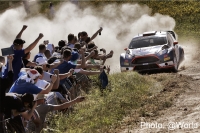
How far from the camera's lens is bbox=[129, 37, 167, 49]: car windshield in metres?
18.8

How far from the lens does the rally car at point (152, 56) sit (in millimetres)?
17641

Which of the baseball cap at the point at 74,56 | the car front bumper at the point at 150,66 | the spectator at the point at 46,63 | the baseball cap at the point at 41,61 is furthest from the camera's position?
the car front bumper at the point at 150,66

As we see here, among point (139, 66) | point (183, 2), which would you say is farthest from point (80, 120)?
point (183, 2)

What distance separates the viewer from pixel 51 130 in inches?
355

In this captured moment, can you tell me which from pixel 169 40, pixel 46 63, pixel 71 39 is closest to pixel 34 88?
pixel 46 63

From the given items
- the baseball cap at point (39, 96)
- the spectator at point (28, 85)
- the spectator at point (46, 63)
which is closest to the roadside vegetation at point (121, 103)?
the baseball cap at point (39, 96)

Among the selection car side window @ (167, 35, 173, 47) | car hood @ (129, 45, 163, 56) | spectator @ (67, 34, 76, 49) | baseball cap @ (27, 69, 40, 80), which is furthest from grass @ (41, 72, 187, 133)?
car side window @ (167, 35, 173, 47)

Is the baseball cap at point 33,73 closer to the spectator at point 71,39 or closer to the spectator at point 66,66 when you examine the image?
the spectator at point 66,66

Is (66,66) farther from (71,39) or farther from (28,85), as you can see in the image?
(71,39)

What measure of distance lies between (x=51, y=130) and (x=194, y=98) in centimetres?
426

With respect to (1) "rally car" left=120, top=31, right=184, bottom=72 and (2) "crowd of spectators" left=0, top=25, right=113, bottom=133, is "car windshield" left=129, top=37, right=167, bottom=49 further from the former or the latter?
(2) "crowd of spectators" left=0, top=25, right=113, bottom=133

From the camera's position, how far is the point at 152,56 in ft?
58.1

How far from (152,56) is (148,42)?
4.51ft

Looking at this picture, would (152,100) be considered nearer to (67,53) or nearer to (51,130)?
(67,53)
